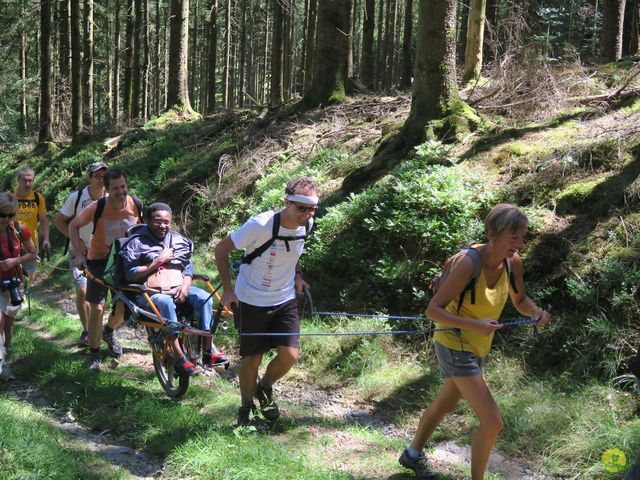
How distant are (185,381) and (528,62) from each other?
328 inches

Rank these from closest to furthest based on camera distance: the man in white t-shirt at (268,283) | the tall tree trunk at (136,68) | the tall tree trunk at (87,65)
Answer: the man in white t-shirt at (268,283) < the tall tree trunk at (87,65) < the tall tree trunk at (136,68)

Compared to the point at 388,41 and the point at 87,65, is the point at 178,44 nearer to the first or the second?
the point at 87,65

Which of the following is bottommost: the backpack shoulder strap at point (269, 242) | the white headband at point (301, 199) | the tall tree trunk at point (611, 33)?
the backpack shoulder strap at point (269, 242)

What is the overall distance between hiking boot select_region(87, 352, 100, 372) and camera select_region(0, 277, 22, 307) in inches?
42.3

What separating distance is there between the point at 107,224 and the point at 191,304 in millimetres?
1560

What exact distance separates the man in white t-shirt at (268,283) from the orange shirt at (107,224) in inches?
99.4

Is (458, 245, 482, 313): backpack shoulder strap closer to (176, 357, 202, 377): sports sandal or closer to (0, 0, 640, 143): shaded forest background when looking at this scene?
(176, 357, 202, 377): sports sandal

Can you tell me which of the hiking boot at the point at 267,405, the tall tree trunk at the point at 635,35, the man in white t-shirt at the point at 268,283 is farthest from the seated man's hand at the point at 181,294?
the tall tree trunk at the point at 635,35

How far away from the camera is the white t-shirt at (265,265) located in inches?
190

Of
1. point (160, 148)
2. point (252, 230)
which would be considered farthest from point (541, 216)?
point (160, 148)

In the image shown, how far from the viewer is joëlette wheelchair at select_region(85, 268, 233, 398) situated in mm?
5809

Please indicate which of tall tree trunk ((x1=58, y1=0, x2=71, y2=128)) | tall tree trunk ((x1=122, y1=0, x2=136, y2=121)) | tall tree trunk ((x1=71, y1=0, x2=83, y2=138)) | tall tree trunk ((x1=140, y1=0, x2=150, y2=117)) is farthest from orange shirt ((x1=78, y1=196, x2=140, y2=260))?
tall tree trunk ((x1=140, y1=0, x2=150, y2=117))

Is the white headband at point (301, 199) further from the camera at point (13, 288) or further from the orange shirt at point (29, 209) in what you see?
the orange shirt at point (29, 209)

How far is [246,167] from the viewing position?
13.3 metres
